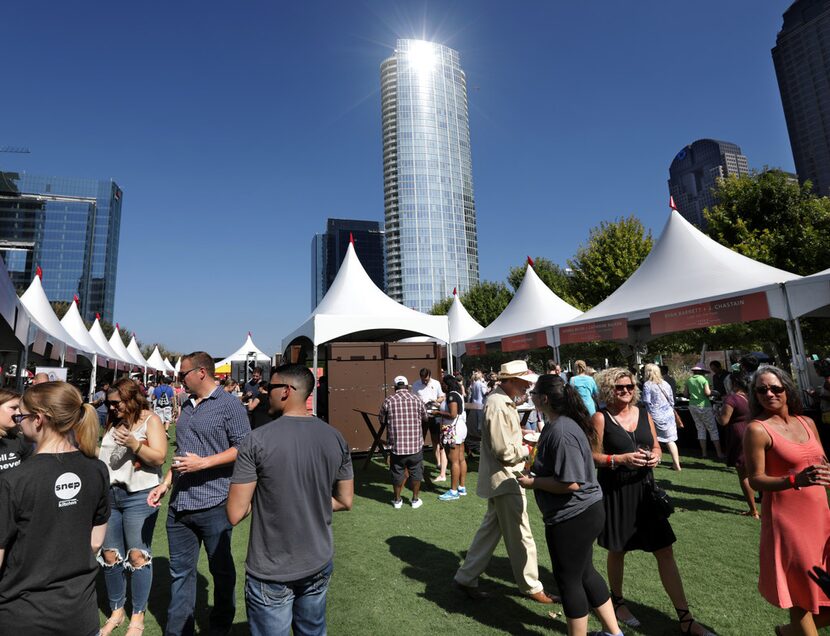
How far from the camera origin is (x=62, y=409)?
6.43 feet

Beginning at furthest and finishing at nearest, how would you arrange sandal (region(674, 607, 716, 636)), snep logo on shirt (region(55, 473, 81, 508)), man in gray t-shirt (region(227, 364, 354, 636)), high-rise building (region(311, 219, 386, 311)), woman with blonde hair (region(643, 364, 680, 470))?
high-rise building (region(311, 219, 386, 311)) < woman with blonde hair (region(643, 364, 680, 470)) < sandal (region(674, 607, 716, 636)) < man in gray t-shirt (region(227, 364, 354, 636)) < snep logo on shirt (region(55, 473, 81, 508))

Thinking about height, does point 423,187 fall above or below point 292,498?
above

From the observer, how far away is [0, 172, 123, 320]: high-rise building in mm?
121688

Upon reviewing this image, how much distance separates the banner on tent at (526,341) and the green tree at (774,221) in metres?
10.00

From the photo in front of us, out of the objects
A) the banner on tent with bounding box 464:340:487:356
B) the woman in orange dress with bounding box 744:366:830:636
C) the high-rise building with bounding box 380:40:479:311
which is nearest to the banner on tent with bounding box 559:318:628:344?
the banner on tent with bounding box 464:340:487:356

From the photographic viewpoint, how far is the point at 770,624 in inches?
120

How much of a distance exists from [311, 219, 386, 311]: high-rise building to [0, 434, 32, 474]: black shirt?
17012 cm

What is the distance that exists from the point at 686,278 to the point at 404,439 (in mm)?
8013

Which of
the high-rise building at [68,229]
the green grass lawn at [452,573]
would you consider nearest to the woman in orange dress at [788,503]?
the green grass lawn at [452,573]

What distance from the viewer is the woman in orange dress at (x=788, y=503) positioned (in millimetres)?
2273

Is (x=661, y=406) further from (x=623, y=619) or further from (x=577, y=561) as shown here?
(x=577, y=561)

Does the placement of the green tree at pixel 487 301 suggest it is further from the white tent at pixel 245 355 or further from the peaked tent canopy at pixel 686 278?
the peaked tent canopy at pixel 686 278

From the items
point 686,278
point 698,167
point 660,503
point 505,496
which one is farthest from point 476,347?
point 698,167

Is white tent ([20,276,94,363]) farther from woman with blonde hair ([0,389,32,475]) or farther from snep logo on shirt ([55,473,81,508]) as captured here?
snep logo on shirt ([55,473,81,508])
